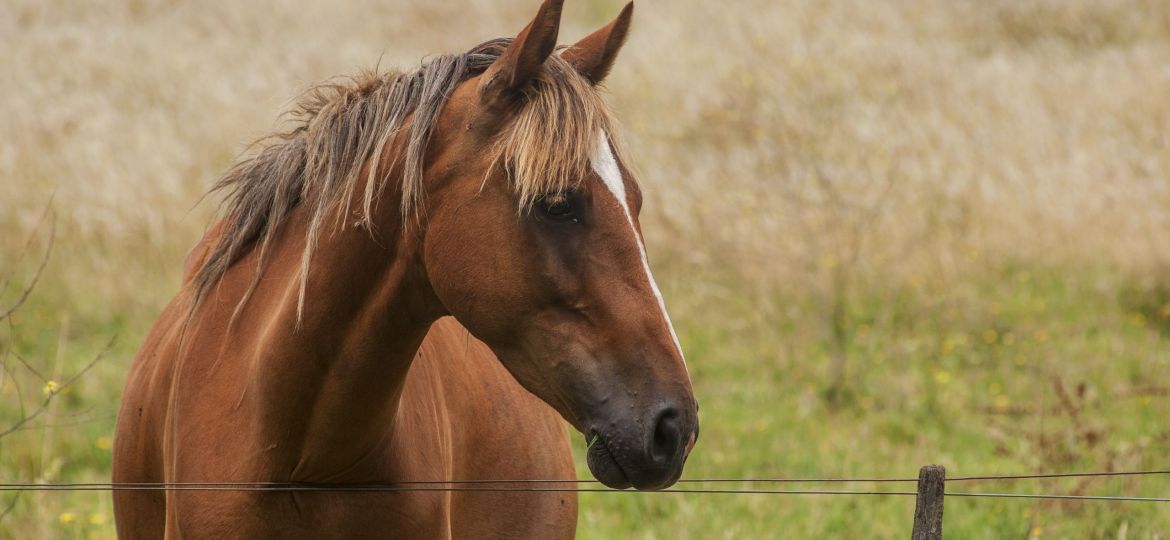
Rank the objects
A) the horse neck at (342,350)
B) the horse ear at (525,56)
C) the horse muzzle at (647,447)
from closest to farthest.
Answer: the horse muzzle at (647,447)
the horse ear at (525,56)
the horse neck at (342,350)

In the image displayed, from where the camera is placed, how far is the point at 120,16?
1688cm

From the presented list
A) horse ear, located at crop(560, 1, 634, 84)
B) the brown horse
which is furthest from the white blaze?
horse ear, located at crop(560, 1, 634, 84)

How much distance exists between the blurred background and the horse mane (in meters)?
1.76

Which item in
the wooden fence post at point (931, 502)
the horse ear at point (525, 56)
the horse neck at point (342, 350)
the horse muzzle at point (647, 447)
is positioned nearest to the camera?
the horse muzzle at point (647, 447)

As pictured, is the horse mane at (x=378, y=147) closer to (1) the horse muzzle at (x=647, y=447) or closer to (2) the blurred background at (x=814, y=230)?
(1) the horse muzzle at (x=647, y=447)

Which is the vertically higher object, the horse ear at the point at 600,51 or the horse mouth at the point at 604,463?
the horse ear at the point at 600,51

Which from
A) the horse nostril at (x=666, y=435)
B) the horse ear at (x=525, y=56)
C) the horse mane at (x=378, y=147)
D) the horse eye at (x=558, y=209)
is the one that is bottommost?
the horse nostril at (x=666, y=435)

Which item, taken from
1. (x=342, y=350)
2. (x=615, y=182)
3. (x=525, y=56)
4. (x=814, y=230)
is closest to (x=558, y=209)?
(x=615, y=182)

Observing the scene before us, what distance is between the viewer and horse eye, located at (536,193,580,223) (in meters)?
2.30

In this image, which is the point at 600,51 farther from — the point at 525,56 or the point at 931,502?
the point at 931,502

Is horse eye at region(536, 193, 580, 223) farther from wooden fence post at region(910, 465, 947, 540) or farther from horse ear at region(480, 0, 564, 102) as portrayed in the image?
wooden fence post at region(910, 465, 947, 540)

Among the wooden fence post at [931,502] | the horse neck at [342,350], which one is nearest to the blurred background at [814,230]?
the horse neck at [342,350]

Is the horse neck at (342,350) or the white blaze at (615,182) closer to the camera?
the white blaze at (615,182)

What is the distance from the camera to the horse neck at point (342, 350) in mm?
2512
